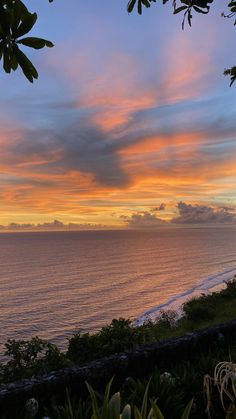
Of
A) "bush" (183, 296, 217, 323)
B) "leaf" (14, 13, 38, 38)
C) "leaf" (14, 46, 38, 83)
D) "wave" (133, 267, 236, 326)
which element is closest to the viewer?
"leaf" (14, 13, 38, 38)

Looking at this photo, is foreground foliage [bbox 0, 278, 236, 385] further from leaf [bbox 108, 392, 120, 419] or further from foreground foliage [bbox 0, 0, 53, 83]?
foreground foliage [bbox 0, 0, 53, 83]

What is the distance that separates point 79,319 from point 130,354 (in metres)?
29.4

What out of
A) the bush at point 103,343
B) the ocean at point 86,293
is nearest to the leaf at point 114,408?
the bush at point 103,343

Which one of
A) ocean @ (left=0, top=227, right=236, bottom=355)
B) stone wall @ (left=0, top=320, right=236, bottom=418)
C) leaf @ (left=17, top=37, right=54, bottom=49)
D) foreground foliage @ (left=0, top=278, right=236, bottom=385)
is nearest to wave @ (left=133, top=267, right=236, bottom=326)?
ocean @ (left=0, top=227, right=236, bottom=355)

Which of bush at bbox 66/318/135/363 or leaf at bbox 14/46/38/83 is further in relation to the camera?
bush at bbox 66/318/135/363

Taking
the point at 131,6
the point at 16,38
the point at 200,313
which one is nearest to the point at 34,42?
the point at 16,38

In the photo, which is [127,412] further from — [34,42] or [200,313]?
[200,313]

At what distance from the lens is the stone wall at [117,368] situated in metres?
4.89

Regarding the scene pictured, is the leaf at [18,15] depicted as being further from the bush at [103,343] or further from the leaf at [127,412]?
the bush at [103,343]

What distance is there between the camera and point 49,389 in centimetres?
511

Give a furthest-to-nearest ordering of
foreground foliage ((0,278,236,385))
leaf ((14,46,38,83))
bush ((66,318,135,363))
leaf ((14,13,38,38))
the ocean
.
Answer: the ocean → bush ((66,318,135,363)) → foreground foliage ((0,278,236,385)) → leaf ((14,46,38,83)) → leaf ((14,13,38,38))

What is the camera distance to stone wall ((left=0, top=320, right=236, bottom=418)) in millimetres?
4887

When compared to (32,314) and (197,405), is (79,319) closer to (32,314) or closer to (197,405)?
(32,314)

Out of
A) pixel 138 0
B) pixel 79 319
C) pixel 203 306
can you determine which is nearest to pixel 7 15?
pixel 138 0
